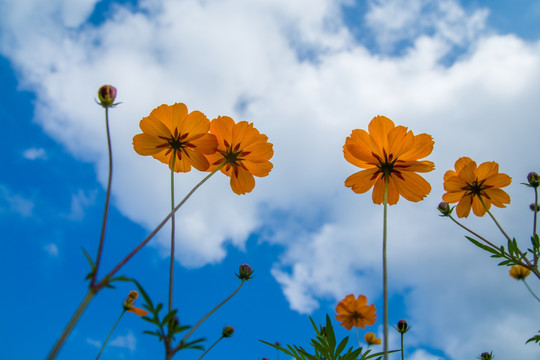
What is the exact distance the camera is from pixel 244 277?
194cm

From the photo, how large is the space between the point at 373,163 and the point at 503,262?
1.22 metres

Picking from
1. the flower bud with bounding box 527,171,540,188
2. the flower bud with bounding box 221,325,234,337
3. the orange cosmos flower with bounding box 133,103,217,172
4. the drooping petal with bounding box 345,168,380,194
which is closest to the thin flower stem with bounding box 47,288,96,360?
the orange cosmos flower with bounding box 133,103,217,172

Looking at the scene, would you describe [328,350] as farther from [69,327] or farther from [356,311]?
[356,311]

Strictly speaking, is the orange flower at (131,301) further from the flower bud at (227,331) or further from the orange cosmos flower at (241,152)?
the orange cosmos flower at (241,152)

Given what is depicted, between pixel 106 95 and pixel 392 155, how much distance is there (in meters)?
1.01

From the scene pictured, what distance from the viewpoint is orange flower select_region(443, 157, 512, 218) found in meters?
2.26

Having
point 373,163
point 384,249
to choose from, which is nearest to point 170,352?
point 384,249

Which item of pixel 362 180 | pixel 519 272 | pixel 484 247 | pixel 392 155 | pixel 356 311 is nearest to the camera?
pixel 392 155

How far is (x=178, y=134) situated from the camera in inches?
58.2

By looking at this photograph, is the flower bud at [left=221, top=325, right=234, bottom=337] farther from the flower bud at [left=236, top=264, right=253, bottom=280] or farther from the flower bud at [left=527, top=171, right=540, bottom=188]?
the flower bud at [left=527, top=171, right=540, bottom=188]

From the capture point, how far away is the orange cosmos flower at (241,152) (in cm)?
154

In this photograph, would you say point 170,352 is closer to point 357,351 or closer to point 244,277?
point 357,351

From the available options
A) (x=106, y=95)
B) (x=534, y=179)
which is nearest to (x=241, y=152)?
(x=106, y=95)

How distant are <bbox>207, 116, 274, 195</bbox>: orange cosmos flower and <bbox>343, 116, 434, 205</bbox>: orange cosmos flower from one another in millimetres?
342
